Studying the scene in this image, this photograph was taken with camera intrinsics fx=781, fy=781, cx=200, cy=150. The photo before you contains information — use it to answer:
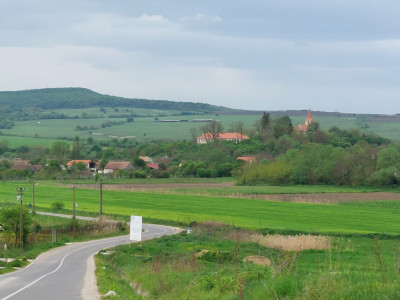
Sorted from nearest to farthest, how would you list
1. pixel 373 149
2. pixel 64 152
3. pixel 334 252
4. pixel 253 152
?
pixel 334 252 → pixel 373 149 → pixel 253 152 → pixel 64 152

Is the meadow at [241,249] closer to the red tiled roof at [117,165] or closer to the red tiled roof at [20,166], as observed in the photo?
the red tiled roof at [20,166]

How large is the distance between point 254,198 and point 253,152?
79.5m

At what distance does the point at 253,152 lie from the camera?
17575cm

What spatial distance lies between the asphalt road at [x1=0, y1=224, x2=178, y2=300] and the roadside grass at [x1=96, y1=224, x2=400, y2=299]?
71cm

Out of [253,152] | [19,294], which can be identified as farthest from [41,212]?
[253,152]

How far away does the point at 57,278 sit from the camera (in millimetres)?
29359

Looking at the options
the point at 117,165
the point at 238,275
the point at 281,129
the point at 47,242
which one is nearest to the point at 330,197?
the point at 47,242

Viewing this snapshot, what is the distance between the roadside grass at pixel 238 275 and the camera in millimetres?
15711

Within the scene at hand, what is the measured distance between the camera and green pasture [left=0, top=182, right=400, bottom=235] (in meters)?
63.3

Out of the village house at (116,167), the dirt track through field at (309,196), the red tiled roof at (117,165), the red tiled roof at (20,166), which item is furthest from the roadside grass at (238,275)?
the red tiled roof at (20,166)

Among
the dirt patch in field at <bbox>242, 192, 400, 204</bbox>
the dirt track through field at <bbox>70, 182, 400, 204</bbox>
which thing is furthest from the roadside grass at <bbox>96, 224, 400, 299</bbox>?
the dirt track through field at <bbox>70, 182, 400, 204</bbox>

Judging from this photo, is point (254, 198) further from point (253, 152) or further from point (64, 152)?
point (64, 152)

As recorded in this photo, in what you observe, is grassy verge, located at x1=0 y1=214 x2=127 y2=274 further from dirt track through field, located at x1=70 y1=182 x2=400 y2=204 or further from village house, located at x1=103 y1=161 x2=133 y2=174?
village house, located at x1=103 y1=161 x2=133 y2=174

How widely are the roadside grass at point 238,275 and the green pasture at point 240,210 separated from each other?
15591 mm
